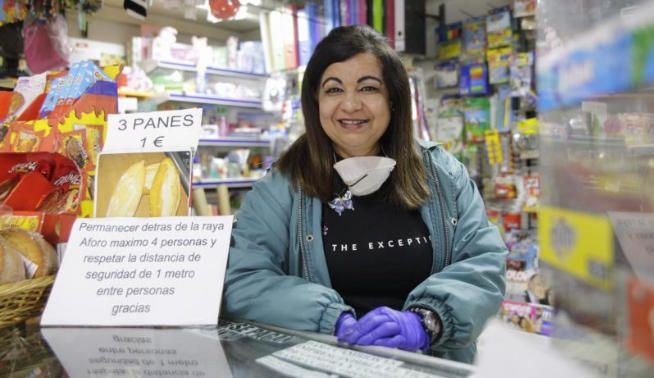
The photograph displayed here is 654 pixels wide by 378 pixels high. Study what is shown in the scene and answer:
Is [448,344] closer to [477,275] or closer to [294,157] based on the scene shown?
[477,275]

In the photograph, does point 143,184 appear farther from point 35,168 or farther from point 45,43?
point 45,43

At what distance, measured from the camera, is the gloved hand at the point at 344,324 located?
106 cm

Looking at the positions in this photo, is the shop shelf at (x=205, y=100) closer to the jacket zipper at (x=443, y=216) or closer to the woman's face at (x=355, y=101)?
the woman's face at (x=355, y=101)

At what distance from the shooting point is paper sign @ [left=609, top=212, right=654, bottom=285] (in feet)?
1.20

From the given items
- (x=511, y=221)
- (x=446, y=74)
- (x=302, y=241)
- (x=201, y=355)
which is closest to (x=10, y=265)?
(x=201, y=355)

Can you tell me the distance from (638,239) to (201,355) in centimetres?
77

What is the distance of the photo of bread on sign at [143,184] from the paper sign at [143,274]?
0.05 meters

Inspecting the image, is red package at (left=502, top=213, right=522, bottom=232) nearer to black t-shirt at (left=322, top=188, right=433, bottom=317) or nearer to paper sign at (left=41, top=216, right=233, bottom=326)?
black t-shirt at (left=322, top=188, right=433, bottom=317)

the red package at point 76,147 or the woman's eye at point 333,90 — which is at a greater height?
the woman's eye at point 333,90

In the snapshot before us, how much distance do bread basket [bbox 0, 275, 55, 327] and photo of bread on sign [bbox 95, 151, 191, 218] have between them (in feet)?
0.69

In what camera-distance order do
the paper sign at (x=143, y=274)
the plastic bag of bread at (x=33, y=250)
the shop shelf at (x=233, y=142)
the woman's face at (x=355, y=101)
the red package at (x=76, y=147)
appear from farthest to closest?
the shop shelf at (x=233, y=142), the woman's face at (x=355, y=101), the red package at (x=76, y=147), the plastic bag of bread at (x=33, y=250), the paper sign at (x=143, y=274)

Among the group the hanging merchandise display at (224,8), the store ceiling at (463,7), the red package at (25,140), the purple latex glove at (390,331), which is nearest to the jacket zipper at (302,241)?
the purple latex glove at (390,331)

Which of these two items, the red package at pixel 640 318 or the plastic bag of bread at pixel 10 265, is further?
the plastic bag of bread at pixel 10 265

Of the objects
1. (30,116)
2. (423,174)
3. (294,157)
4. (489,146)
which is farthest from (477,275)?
(489,146)
